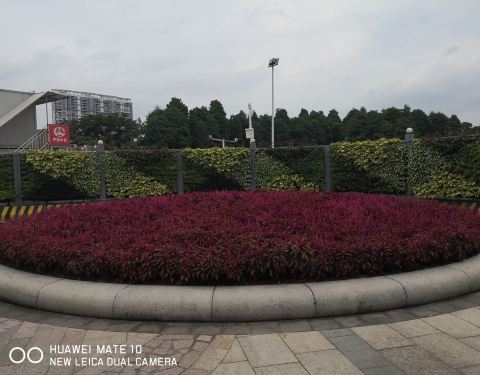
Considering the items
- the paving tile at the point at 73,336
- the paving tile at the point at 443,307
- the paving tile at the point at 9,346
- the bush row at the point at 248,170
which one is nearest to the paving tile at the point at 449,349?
the paving tile at the point at 443,307

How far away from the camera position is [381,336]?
324 cm

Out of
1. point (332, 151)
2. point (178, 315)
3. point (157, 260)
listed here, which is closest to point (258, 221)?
point (157, 260)

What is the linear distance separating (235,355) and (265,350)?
0.25 metres

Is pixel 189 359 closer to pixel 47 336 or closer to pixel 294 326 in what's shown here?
pixel 294 326

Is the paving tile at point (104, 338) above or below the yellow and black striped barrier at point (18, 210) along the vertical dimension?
below

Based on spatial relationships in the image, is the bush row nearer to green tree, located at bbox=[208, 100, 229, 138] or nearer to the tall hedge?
the tall hedge

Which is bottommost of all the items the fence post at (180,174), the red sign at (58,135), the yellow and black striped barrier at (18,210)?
the yellow and black striped barrier at (18,210)

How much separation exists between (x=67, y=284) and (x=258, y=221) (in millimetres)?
2570

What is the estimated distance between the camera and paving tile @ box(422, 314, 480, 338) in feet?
10.8

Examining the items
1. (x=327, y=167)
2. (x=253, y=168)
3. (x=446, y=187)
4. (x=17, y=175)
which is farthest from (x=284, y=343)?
(x=17, y=175)

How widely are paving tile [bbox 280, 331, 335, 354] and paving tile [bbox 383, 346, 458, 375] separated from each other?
0.47 meters

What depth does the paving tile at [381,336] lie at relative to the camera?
310cm

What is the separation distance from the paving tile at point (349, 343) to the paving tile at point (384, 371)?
0.97 feet

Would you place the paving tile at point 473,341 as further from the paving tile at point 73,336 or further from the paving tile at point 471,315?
the paving tile at point 73,336
